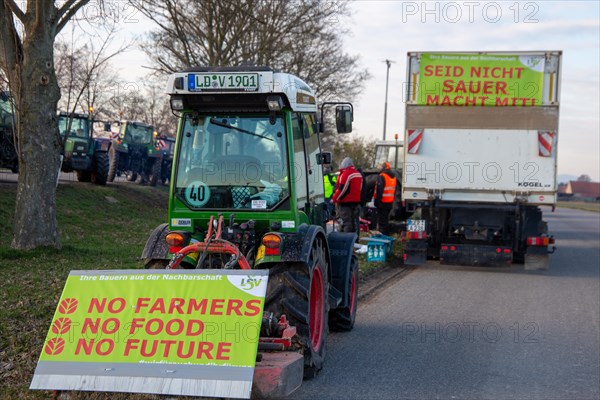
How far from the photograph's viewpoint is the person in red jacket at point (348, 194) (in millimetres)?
14580

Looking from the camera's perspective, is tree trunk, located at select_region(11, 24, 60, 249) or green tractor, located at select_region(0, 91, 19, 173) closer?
tree trunk, located at select_region(11, 24, 60, 249)

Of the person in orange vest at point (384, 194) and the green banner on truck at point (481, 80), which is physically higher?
the green banner on truck at point (481, 80)

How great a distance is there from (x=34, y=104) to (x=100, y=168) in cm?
1378

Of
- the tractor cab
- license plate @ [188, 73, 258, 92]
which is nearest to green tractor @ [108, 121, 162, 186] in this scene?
the tractor cab

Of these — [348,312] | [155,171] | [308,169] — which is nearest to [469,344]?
[348,312]

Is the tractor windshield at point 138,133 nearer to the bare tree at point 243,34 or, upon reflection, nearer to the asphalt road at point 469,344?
the bare tree at point 243,34

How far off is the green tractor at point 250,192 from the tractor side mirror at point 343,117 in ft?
1.48

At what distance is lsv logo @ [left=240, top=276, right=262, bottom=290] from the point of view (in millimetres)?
5605

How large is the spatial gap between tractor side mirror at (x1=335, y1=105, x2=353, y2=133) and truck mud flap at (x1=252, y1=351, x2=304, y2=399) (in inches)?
115

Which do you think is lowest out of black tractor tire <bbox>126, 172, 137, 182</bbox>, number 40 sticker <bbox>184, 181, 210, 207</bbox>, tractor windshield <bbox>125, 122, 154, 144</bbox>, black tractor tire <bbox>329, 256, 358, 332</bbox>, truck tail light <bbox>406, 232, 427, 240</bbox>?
black tractor tire <bbox>329, 256, 358, 332</bbox>

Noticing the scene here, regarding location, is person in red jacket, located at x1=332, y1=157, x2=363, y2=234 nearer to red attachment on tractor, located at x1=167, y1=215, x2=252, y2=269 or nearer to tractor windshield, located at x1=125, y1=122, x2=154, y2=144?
red attachment on tractor, located at x1=167, y1=215, x2=252, y2=269

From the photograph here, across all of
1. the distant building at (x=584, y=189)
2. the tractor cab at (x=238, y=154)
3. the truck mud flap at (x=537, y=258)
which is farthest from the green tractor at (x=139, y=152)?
the distant building at (x=584, y=189)

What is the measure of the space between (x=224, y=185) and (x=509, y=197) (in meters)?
8.99

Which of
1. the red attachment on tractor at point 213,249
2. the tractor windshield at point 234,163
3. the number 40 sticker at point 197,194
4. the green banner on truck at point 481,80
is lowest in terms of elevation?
the red attachment on tractor at point 213,249
